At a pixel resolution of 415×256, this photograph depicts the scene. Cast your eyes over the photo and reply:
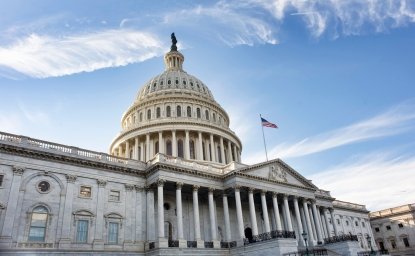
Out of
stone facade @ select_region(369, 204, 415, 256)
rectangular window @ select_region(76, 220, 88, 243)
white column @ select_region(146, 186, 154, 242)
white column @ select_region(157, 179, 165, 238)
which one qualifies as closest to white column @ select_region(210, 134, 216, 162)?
white column @ select_region(146, 186, 154, 242)

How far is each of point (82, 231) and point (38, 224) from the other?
3.89m

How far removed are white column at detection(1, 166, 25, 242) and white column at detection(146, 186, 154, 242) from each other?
12.5 metres

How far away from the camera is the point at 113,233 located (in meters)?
33.8

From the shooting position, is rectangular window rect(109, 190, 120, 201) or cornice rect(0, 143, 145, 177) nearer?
cornice rect(0, 143, 145, 177)

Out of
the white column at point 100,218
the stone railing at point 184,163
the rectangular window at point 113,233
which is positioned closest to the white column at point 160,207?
the stone railing at point 184,163

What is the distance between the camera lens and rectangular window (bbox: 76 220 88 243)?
104 feet

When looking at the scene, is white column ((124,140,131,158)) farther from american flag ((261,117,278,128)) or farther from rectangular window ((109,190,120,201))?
american flag ((261,117,278,128))

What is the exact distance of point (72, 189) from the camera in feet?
108

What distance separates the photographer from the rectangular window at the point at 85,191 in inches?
1318

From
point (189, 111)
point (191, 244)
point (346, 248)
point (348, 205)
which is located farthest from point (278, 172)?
point (348, 205)

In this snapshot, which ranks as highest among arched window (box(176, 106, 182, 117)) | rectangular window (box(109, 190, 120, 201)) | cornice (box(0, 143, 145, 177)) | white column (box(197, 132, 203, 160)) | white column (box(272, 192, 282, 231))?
arched window (box(176, 106, 182, 117))

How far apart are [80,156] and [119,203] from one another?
6.21 meters

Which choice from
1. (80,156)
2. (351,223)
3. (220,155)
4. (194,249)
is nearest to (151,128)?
(220,155)

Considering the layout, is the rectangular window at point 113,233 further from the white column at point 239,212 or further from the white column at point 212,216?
the white column at point 239,212
